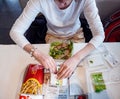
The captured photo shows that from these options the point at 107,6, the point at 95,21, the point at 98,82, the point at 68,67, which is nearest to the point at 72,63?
the point at 68,67

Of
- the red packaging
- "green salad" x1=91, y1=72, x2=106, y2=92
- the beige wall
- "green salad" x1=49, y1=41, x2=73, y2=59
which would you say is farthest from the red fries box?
the beige wall

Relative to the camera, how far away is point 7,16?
214 cm

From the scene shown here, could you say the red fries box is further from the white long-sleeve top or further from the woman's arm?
the white long-sleeve top

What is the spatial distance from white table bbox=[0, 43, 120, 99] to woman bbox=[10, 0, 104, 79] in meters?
0.04

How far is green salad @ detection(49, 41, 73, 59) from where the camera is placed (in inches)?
37.9

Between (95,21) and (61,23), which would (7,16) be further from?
(95,21)

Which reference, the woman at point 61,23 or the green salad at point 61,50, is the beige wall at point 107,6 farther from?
the green salad at point 61,50

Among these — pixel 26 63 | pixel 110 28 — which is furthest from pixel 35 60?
pixel 110 28

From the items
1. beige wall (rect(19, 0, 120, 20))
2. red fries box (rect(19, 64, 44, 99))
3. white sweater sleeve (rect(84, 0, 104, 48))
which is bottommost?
red fries box (rect(19, 64, 44, 99))

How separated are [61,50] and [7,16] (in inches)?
53.9

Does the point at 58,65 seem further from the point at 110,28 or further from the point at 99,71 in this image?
the point at 110,28

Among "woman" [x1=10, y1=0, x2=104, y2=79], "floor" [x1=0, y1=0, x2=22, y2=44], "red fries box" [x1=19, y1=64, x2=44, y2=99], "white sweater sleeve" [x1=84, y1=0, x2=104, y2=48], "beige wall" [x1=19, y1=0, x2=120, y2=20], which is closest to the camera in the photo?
"red fries box" [x1=19, y1=64, x2=44, y2=99]

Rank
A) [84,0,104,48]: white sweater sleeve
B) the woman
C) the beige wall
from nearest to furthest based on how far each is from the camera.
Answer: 1. the woman
2. [84,0,104,48]: white sweater sleeve
3. the beige wall

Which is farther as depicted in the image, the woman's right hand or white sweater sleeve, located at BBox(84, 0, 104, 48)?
white sweater sleeve, located at BBox(84, 0, 104, 48)
